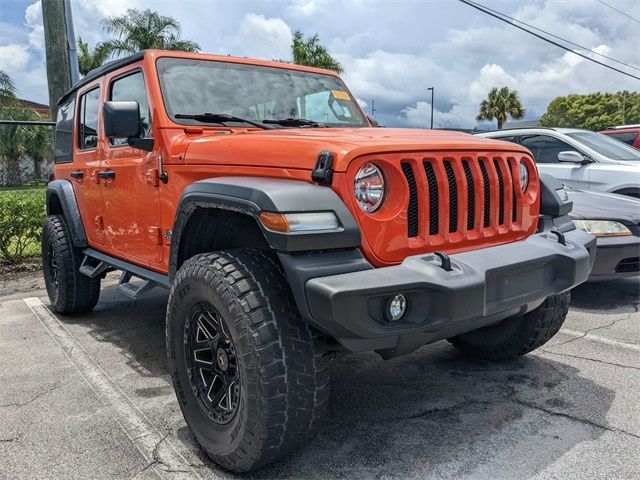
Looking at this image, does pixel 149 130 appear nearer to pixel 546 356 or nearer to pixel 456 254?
pixel 456 254

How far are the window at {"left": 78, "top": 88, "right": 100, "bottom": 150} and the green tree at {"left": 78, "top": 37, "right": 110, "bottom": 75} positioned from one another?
20.0 metres

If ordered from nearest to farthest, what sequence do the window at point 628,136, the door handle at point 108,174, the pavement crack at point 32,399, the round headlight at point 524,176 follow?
1. the round headlight at point 524,176
2. the pavement crack at point 32,399
3. the door handle at point 108,174
4. the window at point 628,136

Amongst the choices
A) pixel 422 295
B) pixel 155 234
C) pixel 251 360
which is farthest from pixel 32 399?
pixel 422 295

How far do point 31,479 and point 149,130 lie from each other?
1949 millimetres

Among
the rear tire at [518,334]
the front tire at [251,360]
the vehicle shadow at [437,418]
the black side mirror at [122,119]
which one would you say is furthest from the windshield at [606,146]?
the front tire at [251,360]

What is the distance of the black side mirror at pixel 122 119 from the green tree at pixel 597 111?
54.2m

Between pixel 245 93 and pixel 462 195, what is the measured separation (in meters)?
1.70

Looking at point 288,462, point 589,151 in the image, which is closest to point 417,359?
point 288,462

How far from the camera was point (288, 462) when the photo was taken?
Answer: 2.51 meters

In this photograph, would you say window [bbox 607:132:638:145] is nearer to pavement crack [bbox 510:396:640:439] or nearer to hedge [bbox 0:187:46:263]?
pavement crack [bbox 510:396:640:439]

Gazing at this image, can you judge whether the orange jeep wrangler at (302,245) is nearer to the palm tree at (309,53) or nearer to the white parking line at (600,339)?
the white parking line at (600,339)

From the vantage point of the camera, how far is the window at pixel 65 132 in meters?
5.03

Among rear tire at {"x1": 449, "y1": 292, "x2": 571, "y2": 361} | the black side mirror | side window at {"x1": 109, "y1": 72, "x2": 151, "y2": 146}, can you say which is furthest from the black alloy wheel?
rear tire at {"x1": 449, "y1": 292, "x2": 571, "y2": 361}

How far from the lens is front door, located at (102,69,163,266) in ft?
11.2
